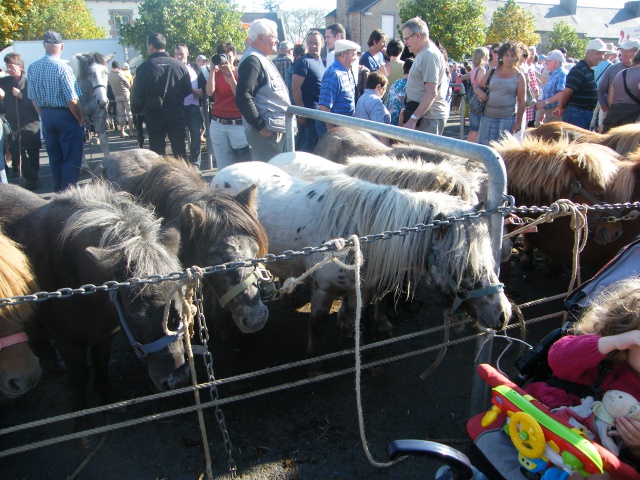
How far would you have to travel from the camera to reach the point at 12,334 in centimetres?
216

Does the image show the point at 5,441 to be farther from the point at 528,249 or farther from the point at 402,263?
the point at 528,249

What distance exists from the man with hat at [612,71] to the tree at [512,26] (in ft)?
88.3

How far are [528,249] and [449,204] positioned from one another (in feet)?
9.50

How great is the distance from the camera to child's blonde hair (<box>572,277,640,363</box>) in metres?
1.81

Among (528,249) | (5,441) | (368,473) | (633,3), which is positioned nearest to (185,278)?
(368,473)

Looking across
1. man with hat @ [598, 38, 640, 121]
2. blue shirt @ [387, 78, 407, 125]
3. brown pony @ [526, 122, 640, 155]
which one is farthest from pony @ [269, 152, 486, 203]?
man with hat @ [598, 38, 640, 121]

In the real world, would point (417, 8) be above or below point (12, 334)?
above

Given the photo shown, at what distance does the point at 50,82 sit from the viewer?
237 inches

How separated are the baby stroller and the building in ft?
177

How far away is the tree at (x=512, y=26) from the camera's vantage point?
1243 inches

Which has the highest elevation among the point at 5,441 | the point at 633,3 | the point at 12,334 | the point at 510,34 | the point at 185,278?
the point at 633,3

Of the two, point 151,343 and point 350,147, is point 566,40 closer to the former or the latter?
point 350,147

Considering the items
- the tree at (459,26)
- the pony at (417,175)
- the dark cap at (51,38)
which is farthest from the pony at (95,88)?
the tree at (459,26)

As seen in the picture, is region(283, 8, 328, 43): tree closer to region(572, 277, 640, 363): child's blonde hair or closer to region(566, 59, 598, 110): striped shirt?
region(566, 59, 598, 110): striped shirt
